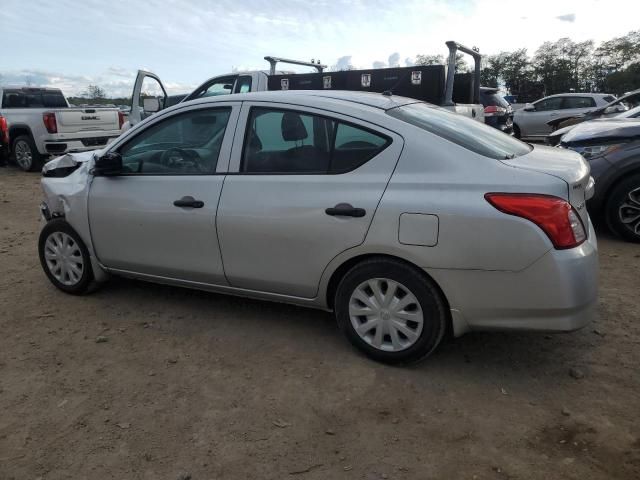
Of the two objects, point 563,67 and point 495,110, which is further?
point 563,67

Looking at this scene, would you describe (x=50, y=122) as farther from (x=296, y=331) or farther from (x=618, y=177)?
(x=618, y=177)

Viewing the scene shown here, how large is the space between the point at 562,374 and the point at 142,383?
245cm

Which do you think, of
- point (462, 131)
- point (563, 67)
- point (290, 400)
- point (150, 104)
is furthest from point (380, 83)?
point (563, 67)

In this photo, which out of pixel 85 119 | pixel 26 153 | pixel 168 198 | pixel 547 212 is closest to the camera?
pixel 547 212

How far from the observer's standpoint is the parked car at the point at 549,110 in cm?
1565

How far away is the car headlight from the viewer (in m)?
5.79

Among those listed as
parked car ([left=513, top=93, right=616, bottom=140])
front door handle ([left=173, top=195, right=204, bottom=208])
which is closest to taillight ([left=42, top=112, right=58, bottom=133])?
front door handle ([left=173, top=195, right=204, bottom=208])

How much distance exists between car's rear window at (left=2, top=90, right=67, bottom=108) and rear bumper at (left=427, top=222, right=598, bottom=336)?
506 inches

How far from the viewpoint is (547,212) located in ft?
8.68

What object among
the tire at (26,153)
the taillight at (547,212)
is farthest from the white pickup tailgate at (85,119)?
the taillight at (547,212)

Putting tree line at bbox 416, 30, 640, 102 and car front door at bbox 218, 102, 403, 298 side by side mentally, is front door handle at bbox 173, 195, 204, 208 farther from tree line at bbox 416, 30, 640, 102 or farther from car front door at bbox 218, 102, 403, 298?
tree line at bbox 416, 30, 640, 102

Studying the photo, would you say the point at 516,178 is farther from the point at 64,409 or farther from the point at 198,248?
the point at 64,409

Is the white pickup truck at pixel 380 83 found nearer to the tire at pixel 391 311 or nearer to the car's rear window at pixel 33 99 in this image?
the car's rear window at pixel 33 99

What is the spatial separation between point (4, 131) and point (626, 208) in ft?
41.1
